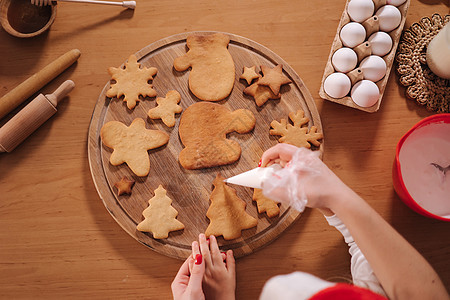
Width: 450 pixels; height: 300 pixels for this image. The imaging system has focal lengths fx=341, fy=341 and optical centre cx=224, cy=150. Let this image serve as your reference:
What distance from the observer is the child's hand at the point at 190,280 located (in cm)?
91

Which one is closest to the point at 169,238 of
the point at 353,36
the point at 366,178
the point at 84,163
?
the point at 84,163

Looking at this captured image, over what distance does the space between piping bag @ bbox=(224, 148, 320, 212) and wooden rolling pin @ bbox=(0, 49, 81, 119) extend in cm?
70

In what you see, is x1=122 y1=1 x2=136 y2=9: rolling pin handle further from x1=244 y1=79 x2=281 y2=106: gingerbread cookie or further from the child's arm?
the child's arm

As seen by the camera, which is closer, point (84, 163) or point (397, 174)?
point (397, 174)

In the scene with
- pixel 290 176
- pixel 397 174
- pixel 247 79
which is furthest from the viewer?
pixel 247 79

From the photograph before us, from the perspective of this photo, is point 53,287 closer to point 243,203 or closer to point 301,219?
point 243,203

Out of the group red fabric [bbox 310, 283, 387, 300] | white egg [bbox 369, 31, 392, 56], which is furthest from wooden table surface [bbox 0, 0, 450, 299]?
red fabric [bbox 310, 283, 387, 300]

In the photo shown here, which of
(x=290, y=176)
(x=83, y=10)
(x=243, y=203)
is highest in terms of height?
(x=83, y=10)

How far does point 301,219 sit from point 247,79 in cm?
45

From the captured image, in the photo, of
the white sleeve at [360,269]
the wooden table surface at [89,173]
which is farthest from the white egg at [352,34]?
the white sleeve at [360,269]

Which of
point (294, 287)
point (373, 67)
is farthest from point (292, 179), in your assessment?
point (373, 67)

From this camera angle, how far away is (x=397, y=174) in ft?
3.01

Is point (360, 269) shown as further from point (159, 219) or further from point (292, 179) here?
point (159, 219)

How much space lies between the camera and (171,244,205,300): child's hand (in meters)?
0.91
